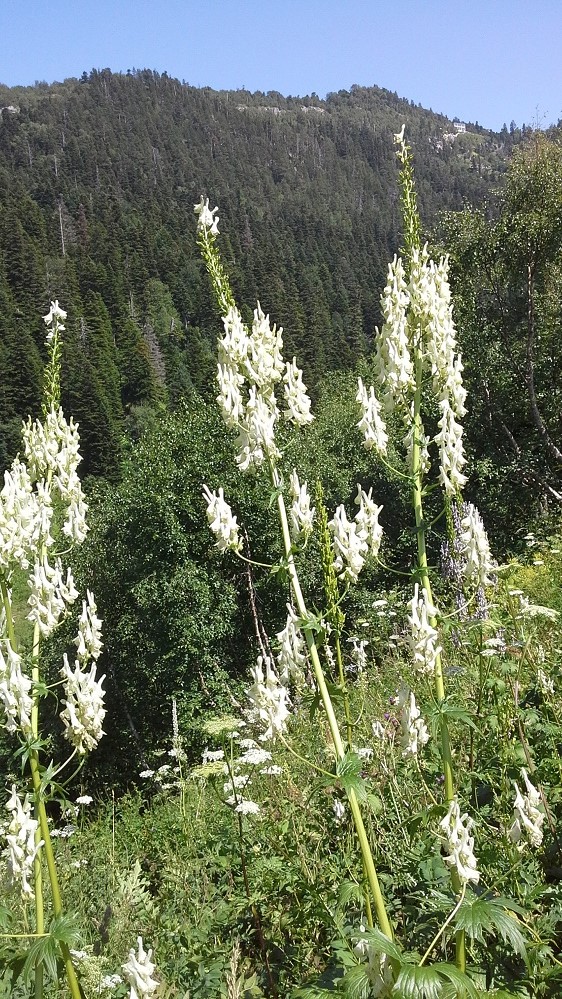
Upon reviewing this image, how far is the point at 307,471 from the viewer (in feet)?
92.6

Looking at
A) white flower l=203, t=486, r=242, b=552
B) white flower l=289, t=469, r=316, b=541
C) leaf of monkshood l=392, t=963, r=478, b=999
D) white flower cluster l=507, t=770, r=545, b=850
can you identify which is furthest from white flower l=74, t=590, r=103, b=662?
white flower cluster l=507, t=770, r=545, b=850

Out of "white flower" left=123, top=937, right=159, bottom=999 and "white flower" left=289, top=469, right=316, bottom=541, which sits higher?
"white flower" left=289, top=469, right=316, bottom=541

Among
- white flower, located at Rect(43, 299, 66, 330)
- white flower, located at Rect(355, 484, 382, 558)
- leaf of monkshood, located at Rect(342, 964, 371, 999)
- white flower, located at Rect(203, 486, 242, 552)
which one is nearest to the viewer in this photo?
leaf of monkshood, located at Rect(342, 964, 371, 999)

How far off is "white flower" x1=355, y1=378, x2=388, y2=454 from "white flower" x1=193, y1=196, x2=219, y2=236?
3.26 feet

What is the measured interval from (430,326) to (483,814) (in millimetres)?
2990

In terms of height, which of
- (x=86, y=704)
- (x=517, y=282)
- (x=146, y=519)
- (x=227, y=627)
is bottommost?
(x=86, y=704)

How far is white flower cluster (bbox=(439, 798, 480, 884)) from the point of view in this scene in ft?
8.38

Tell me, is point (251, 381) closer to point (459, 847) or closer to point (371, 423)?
point (371, 423)

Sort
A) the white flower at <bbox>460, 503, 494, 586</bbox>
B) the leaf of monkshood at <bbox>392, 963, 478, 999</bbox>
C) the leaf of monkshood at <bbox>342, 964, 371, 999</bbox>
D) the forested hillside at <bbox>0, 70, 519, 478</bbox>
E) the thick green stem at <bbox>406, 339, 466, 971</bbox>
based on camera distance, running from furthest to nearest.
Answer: the forested hillside at <bbox>0, 70, 519, 478</bbox> < the white flower at <bbox>460, 503, 494, 586</bbox> < the thick green stem at <bbox>406, 339, 466, 971</bbox> < the leaf of monkshood at <bbox>342, 964, 371, 999</bbox> < the leaf of monkshood at <bbox>392, 963, 478, 999</bbox>

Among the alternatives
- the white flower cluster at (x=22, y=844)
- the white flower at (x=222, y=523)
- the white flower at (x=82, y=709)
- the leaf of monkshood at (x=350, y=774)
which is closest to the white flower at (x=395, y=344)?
the white flower at (x=222, y=523)

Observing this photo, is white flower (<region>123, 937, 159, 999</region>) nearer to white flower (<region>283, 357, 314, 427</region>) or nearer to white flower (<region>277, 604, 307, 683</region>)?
white flower (<region>277, 604, 307, 683</region>)

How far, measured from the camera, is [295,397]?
3.19 metres

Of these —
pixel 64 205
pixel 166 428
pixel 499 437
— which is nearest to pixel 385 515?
pixel 499 437

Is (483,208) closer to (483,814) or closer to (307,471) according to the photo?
(307,471)
